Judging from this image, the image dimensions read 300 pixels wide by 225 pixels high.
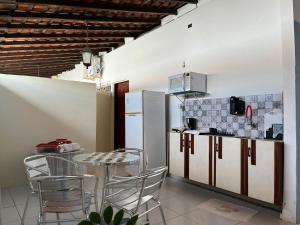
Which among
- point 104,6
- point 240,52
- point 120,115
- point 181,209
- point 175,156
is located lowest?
point 181,209

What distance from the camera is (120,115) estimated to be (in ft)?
23.7

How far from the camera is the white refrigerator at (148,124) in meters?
4.77

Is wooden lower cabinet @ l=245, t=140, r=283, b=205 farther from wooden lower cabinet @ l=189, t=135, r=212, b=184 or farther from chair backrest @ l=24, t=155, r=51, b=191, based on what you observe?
chair backrest @ l=24, t=155, r=51, b=191

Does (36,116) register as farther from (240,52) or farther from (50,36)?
(240,52)

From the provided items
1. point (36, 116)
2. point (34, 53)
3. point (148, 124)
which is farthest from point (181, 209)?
point (34, 53)

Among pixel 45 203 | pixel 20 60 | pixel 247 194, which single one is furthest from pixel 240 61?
pixel 20 60

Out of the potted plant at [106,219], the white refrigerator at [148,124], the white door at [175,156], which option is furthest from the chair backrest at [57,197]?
the white refrigerator at [148,124]

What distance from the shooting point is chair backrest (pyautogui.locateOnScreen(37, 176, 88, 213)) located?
2085 millimetres

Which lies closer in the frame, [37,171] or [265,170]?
[37,171]

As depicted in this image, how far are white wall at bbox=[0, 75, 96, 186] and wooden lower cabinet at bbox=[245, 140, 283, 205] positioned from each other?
3.39 metres

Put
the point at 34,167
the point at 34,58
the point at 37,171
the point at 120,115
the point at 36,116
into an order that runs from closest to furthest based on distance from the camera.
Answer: the point at 34,167
the point at 37,171
the point at 36,116
the point at 120,115
the point at 34,58

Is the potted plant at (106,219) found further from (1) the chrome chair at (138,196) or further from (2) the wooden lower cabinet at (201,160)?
(2) the wooden lower cabinet at (201,160)

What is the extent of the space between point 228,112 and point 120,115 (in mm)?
3870

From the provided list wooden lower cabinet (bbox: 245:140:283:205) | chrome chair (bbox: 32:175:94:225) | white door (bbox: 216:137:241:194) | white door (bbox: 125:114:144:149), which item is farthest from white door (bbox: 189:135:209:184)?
chrome chair (bbox: 32:175:94:225)
